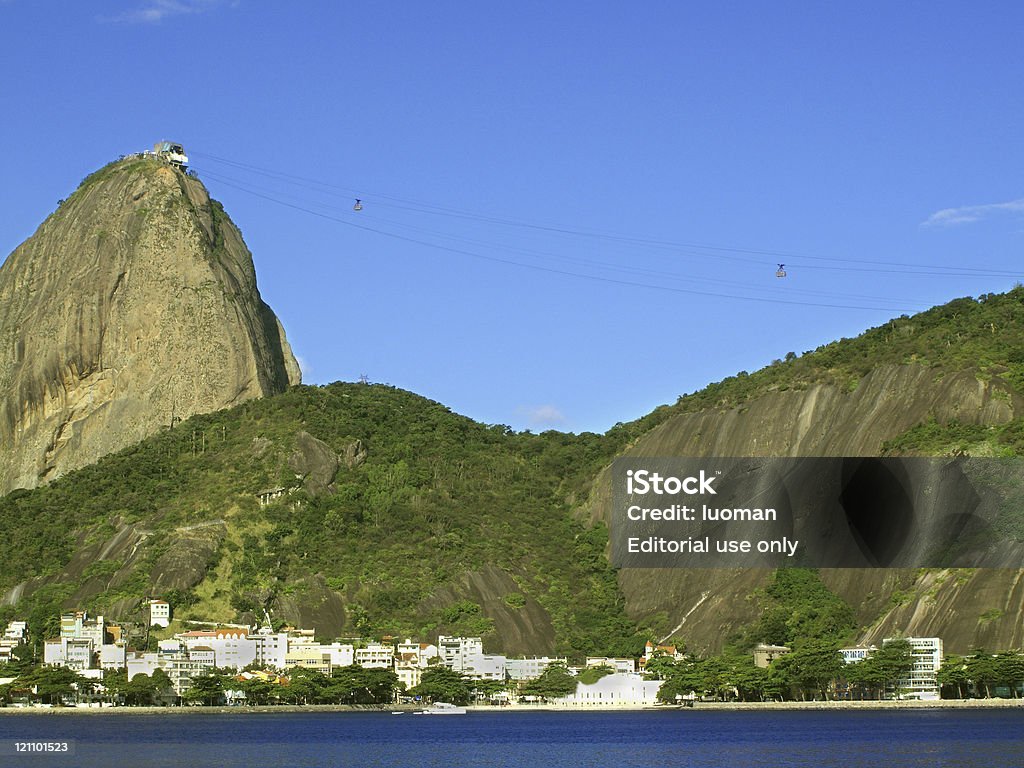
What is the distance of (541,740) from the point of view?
322ft

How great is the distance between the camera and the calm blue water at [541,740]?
8056cm

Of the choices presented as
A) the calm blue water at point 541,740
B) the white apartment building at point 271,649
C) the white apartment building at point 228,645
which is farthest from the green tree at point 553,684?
the white apartment building at point 228,645

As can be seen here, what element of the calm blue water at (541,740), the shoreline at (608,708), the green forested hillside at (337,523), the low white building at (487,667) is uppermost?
the green forested hillside at (337,523)

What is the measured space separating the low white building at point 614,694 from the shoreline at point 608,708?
25.0 inches

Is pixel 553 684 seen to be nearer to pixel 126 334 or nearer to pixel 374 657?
pixel 374 657

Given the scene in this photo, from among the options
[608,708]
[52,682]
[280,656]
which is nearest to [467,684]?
[608,708]

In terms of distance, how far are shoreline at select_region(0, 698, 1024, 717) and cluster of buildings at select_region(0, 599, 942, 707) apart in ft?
6.88

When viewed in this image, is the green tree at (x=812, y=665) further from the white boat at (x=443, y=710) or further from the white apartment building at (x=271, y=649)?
the white apartment building at (x=271, y=649)

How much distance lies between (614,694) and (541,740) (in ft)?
129

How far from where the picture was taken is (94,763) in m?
79.7

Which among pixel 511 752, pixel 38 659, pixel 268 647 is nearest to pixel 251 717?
pixel 268 647

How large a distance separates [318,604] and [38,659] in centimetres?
2259

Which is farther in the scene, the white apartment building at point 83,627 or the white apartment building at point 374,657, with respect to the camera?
the white apartment building at point 374,657

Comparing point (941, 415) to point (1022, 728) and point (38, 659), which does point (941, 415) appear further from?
point (38, 659)
